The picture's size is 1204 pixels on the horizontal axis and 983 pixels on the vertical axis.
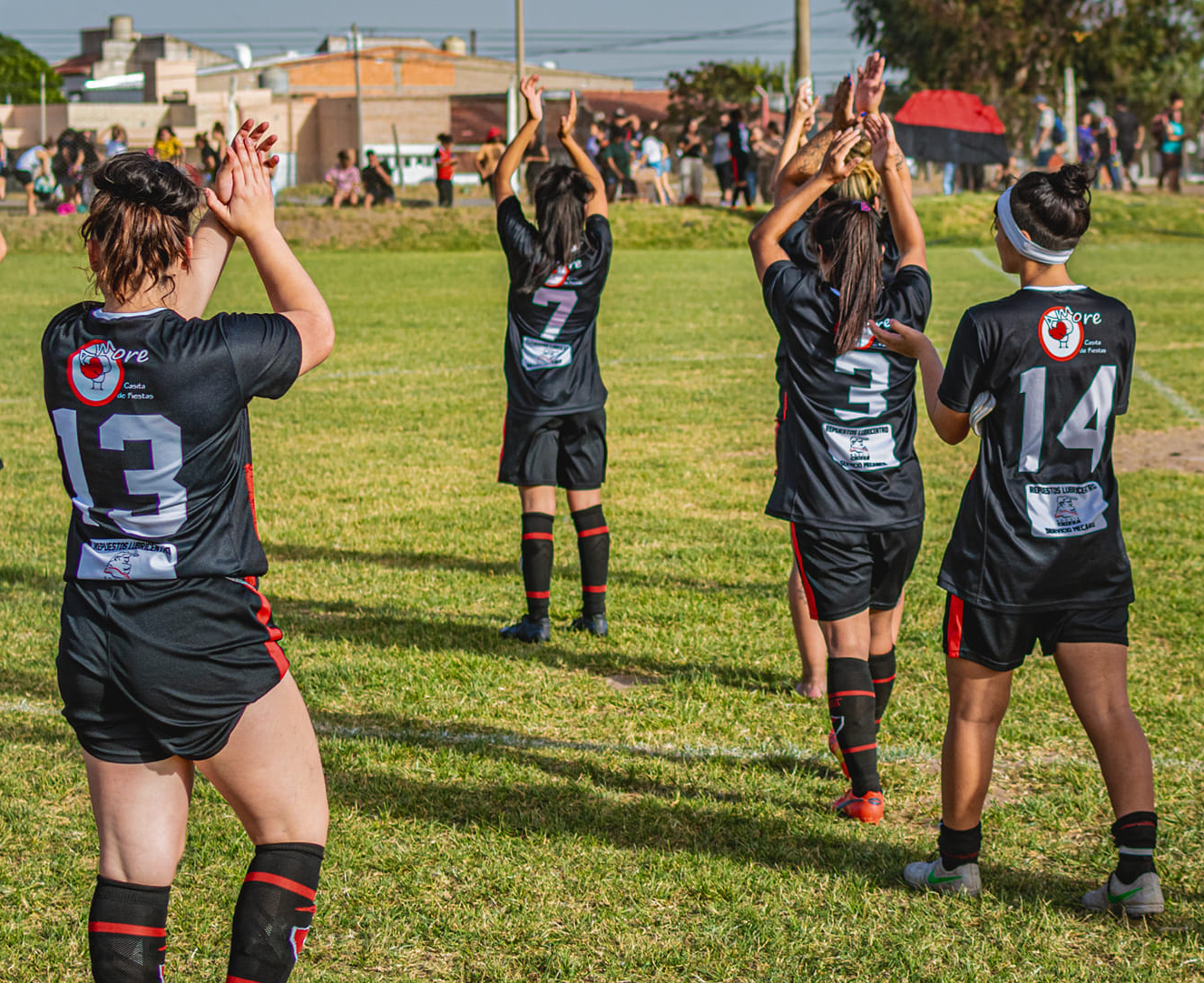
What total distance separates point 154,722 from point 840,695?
7.89 feet

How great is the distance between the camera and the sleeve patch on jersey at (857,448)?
4328mm

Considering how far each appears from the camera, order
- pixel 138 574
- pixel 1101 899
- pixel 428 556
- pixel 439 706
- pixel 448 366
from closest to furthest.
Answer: pixel 138 574, pixel 1101 899, pixel 439 706, pixel 428 556, pixel 448 366

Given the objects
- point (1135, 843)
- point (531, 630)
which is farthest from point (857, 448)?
point (531, 630)

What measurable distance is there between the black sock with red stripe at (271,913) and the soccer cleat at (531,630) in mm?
3472

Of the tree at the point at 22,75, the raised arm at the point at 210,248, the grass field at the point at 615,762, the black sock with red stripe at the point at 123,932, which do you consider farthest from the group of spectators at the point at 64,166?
the tree at the point at 22,75

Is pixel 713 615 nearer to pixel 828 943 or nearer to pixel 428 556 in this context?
pixel 428 556

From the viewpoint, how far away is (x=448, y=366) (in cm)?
1478

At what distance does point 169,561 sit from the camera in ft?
8.57

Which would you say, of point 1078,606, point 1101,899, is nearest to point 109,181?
point 1078,606

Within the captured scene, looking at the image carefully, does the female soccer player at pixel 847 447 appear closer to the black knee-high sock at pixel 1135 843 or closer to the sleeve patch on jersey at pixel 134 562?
the black knee-high sock at pixel 1135 843

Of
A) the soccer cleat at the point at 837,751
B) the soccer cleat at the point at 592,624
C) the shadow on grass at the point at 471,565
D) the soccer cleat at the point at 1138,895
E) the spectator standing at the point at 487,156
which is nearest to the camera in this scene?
the soccer cleat at the point at 1138,895

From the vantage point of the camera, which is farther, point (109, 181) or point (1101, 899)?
point (1101, 899)

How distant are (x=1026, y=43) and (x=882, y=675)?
2188 inches

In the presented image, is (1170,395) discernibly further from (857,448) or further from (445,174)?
(445,174)
